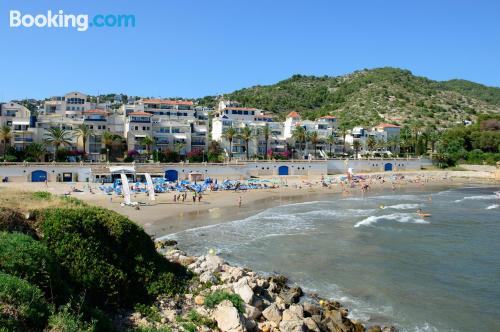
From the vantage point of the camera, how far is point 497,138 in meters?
94.3

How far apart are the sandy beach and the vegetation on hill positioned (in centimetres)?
1481

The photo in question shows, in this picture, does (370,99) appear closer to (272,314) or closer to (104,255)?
(272,314)

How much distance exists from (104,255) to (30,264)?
3.33 meters

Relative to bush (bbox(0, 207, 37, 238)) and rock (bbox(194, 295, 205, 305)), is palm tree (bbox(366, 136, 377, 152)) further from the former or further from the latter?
bush (bbox(0, 207, 37, 238))

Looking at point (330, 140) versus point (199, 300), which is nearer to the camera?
point (199, 300)

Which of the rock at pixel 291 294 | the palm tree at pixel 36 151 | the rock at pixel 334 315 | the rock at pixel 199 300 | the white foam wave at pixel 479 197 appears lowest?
the rock at pixel 334 315

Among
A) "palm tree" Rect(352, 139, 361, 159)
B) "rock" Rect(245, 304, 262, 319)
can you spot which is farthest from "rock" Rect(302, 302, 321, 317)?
"palm tree" Rect(352, 139, 361, 159)

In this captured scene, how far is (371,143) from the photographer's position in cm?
8856

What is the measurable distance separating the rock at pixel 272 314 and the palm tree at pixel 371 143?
7657cm

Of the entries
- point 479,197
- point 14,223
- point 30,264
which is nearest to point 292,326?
point 30,264

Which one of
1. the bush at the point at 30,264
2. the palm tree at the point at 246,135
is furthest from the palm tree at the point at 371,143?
the bush at the point at 30,264

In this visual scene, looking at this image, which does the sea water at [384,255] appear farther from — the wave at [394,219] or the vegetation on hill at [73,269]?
the vegetation on hill at [73,269]

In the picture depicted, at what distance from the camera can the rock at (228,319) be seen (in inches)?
538

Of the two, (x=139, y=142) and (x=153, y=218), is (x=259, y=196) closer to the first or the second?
(x=153, y=218)
